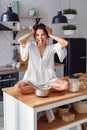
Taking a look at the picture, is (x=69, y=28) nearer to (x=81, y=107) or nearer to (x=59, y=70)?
(x=59, y=70)

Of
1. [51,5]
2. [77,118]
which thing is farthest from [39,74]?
[51,5]

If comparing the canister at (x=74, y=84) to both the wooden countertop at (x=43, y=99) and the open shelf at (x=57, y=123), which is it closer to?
the wooden countertop at (x=43, y=99)

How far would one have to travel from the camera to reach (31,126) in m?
1.92

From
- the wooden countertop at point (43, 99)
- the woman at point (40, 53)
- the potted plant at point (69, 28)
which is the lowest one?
the wooden countertop at point (43, 99)

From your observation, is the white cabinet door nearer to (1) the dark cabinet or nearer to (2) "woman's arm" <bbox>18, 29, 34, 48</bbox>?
(1) the dark cabinet

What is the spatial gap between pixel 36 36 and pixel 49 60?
0.31 meters

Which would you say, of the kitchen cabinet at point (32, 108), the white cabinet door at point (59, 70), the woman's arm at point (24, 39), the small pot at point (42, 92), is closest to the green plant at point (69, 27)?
the white cabinet door at point (59, 70)

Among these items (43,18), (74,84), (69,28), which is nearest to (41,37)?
(74,84)

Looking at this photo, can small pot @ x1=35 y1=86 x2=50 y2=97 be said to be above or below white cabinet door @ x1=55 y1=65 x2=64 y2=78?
above

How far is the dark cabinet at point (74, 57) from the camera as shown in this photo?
5.10 meters

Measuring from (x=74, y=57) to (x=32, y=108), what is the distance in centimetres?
345

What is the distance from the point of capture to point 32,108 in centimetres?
187

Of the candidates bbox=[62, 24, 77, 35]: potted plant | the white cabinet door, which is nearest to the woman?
the white cabinet door

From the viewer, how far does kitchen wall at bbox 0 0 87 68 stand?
4.79 m
